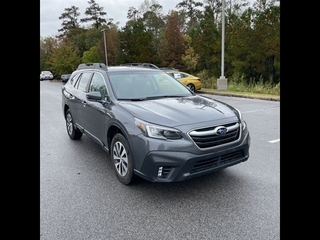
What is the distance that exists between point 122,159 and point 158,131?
0.82 m

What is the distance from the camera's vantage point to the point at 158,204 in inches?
133

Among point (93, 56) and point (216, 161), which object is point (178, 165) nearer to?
point (216, 161)

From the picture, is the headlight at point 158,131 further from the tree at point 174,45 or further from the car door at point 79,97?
the tree at point 174,45

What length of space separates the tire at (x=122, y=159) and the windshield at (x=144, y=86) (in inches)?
29.8

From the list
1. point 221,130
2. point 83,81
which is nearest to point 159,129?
point 221,130

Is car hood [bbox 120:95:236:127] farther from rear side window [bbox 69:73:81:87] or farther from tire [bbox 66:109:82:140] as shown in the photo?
tire [bbox 66:109:82:140]

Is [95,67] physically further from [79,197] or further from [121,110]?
[79,197]

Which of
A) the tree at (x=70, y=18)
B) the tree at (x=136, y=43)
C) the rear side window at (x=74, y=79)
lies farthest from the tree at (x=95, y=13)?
the rear side window at (x=74, y=79)

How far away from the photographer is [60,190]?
3836 millimetres

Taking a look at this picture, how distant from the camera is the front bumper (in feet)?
10.6

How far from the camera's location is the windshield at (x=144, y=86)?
444 cm
